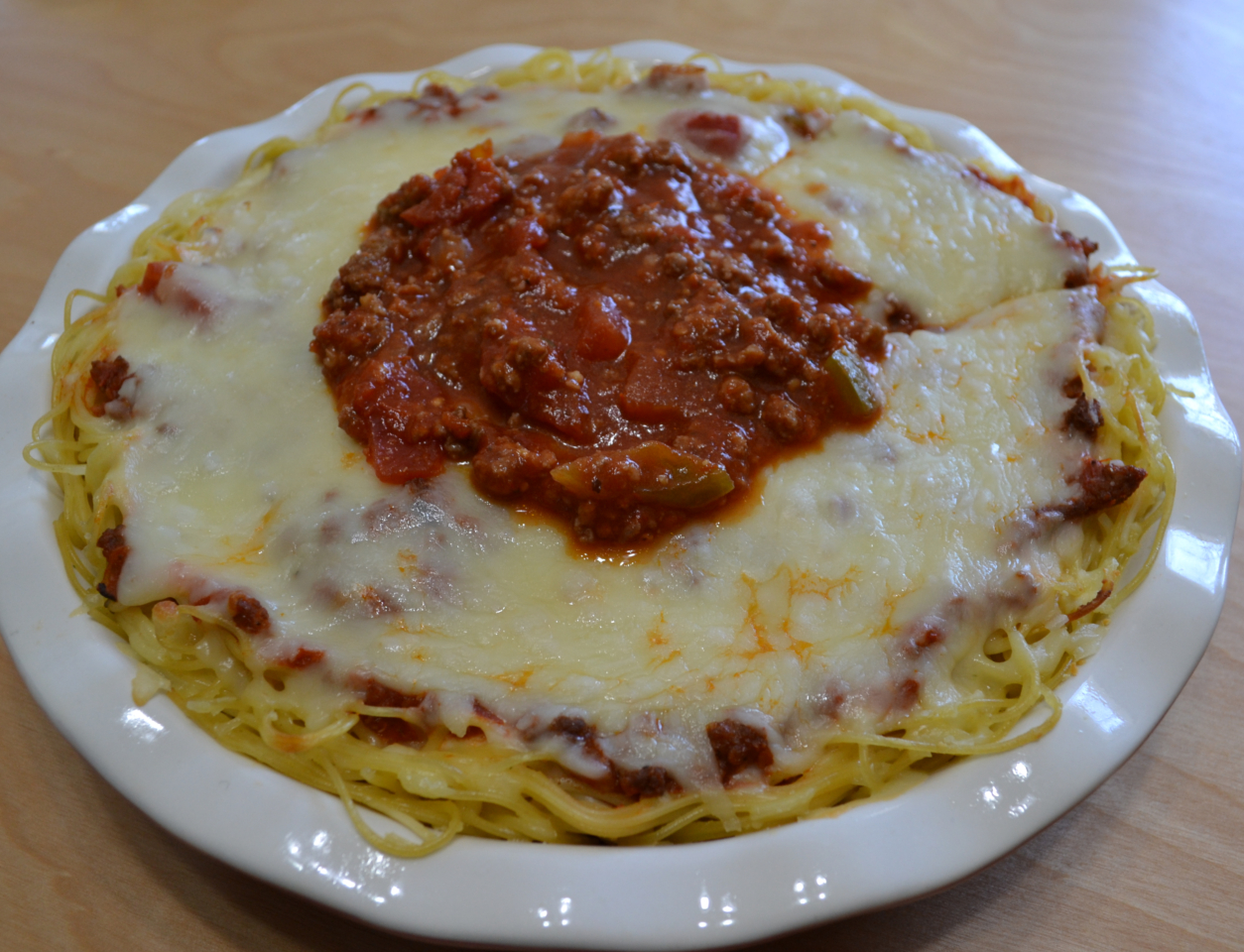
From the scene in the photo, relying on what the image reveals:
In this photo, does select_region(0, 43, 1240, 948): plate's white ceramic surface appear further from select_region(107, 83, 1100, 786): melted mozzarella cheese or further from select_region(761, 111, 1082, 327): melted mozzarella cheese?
select_region(761, 111, 1082, 327): melted mozzarella cheese

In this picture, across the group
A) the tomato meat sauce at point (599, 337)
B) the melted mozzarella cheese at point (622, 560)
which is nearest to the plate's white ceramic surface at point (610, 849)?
the melted mozzarella cheese at point (622, 560)

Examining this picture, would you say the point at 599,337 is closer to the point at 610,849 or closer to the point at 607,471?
the point at 607,471

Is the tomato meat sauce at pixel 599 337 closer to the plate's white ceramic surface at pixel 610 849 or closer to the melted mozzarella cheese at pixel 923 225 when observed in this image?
the melted mozzarella cheese at pixel 923 225

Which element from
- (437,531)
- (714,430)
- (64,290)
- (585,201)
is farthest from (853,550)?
(64,290)

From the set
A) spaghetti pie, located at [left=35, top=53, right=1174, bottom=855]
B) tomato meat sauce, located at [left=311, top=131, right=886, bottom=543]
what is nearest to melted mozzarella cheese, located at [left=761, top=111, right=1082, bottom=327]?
spaghetti pie, located at [left=35, top=53, right=1174, bottom=855]

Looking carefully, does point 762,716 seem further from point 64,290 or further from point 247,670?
point 64,290

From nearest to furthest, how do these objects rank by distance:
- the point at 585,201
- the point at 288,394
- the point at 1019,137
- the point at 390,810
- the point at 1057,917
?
the point at 390,810, the point at 1057,917, the point at 288,394, the point at 585,201, the point at 1019,137

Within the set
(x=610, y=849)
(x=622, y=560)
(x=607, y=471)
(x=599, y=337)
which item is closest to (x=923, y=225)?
(x=599, y=337)
